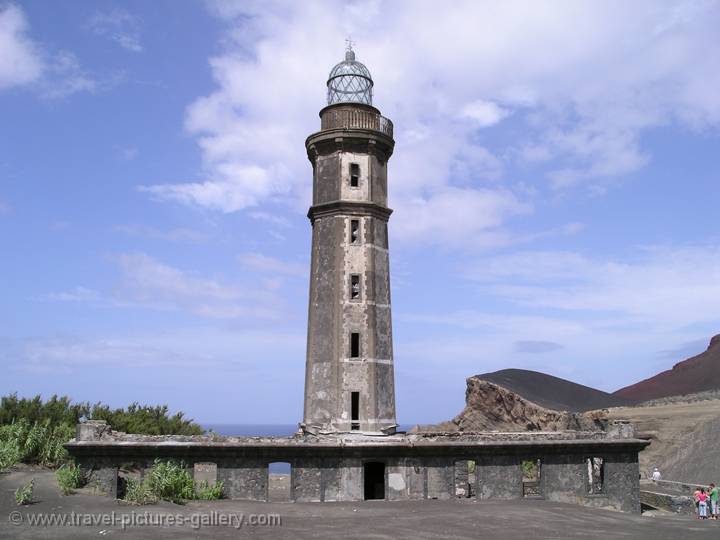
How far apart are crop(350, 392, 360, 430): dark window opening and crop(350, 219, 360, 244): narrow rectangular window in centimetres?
652

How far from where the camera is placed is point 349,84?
30.2m

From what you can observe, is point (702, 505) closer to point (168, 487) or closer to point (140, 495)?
point (168, 487)

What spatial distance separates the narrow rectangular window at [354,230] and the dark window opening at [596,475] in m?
12.9

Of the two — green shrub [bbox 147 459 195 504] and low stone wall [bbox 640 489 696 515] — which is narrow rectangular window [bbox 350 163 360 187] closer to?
green shrub [bbox 147 459 195 504]

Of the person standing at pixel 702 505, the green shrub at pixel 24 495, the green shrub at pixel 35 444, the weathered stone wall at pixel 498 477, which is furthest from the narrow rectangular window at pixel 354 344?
the person standing at pixel 702 505

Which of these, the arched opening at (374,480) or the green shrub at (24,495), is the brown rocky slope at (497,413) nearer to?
the arched opening at (374,480)

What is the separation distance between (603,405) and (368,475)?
141ft

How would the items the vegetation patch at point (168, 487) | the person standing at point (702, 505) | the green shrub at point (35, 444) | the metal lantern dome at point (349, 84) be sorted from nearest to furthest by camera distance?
the vegetation patch at point (168, 487) → the person standing at point (702, 505) → the green shrub at point (35, 444) → the metal lantern dome at point (349, 84)

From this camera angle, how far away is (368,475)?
26.7 meters

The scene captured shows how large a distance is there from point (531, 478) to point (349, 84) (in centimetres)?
2111

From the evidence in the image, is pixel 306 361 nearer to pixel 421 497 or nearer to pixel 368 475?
pixel 368 475

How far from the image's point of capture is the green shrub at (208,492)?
72.0ft

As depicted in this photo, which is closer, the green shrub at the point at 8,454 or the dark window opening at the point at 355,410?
the green shrub at the point at 8,454

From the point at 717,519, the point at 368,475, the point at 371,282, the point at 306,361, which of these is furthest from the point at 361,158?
the point at 717,519
